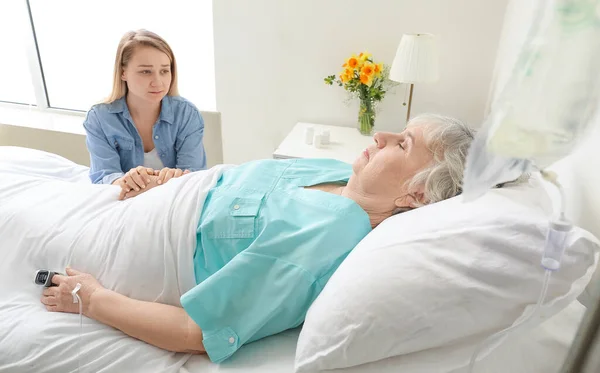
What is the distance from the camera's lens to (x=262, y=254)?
0.97 metres

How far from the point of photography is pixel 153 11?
8.44 feet

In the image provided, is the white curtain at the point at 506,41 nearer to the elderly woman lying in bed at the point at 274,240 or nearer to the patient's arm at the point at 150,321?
the elderly woman lying in bed at the point at 274,240

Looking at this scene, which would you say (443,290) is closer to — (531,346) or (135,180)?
(531,346)

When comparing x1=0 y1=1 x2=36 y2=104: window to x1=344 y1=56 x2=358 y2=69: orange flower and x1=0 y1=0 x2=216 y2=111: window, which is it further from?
x1=344 y1=56 x2=358 y2=69: orange flower

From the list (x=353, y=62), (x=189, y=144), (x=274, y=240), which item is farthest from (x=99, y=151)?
(x=353, y=62)

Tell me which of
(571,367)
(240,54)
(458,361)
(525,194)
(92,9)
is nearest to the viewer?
(571,367)

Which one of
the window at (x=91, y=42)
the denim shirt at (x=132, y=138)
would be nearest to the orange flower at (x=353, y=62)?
the denim shirt at (x=132, y=138)

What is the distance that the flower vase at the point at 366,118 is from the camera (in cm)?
221

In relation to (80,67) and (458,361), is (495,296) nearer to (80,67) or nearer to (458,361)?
(458,361)

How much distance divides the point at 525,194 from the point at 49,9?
9.68 feet

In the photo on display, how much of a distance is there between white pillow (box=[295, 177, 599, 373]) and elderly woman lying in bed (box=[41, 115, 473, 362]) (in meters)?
0.15

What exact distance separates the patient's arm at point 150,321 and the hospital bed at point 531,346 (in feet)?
0.17

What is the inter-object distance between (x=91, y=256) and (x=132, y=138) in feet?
2.61

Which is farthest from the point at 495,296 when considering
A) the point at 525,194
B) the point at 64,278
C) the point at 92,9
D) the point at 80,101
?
the point at 80,101
